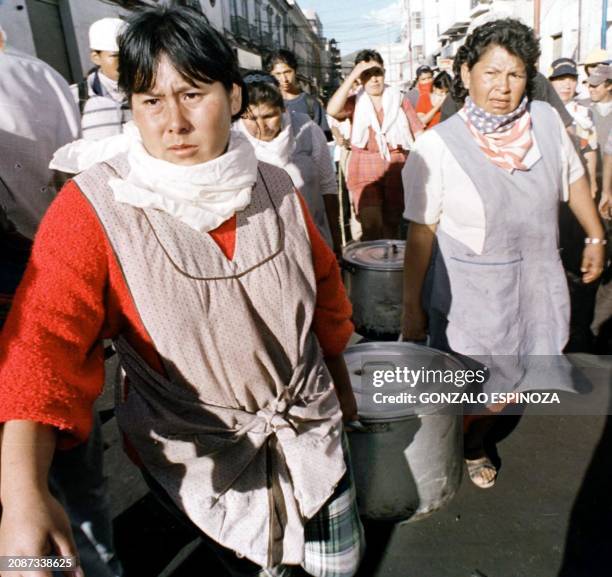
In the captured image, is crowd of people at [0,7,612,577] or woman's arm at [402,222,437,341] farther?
woman's arm at [402,222,437,341]

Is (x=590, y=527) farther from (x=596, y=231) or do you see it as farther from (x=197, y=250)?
(x=197, y=250)

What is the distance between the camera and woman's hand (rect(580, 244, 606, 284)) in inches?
96.4

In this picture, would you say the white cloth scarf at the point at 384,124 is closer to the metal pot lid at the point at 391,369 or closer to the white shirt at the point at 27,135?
the metal pot lid at the point at 391,369

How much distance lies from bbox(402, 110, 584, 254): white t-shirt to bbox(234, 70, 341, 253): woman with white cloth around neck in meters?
0.96

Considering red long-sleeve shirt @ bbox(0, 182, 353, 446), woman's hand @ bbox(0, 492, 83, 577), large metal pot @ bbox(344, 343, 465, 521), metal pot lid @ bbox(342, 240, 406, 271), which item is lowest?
large metal pot @ bbox(344, 343, 465, 521)

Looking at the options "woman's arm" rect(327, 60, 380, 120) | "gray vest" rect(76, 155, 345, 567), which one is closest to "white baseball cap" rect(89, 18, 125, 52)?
"woman's arm" rect(327, 60, 380, 120)

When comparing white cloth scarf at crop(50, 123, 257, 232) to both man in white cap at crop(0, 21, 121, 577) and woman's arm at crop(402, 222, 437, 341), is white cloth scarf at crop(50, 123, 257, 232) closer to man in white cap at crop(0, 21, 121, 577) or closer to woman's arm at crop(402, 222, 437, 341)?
man in white cap at crop(0, 21, 121, 577)

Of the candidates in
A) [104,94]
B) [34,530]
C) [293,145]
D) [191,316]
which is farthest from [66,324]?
[104,94]

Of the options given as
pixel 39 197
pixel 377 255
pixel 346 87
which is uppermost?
pixel 346 87

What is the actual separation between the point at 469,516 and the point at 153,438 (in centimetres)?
183

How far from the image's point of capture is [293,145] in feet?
10.9

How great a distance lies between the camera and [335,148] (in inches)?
269

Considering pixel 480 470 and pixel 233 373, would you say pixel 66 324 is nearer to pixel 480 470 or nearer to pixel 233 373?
pixel 233 373

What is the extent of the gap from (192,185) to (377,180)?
3.96 meters
